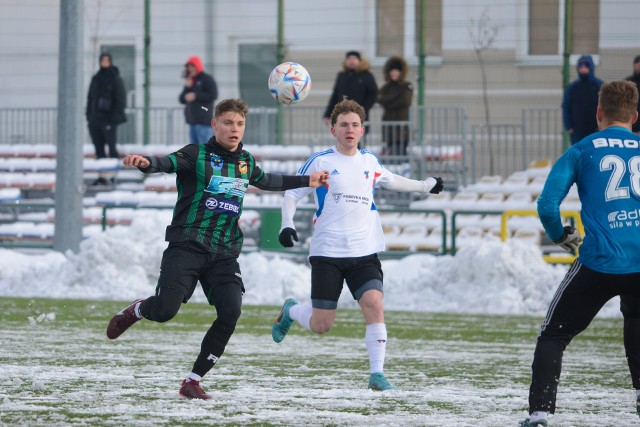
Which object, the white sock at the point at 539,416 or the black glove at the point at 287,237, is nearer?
the white sock at the point at 539,416

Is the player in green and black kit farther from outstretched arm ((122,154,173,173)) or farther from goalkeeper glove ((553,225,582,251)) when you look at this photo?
goalkeeper glove ((553,225,582,251))

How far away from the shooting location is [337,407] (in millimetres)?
8031

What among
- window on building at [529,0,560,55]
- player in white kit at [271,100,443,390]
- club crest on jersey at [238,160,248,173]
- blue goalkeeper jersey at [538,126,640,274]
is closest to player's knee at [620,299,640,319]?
blue goalkeeper jersey at [538,126,640,274]

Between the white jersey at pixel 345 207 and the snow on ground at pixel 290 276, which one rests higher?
the white jersey at pixel 345 207

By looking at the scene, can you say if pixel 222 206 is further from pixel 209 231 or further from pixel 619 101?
pixel 619 101

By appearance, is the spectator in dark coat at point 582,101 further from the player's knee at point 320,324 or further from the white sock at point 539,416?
the white sock at point 539,416

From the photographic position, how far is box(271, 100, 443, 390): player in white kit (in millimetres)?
9500

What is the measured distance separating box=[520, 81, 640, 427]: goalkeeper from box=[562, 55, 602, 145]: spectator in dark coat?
43.0ft

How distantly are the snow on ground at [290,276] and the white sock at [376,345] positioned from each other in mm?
7424

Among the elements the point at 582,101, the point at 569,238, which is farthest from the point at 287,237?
the point at 582,101

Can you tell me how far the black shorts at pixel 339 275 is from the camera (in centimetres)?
954

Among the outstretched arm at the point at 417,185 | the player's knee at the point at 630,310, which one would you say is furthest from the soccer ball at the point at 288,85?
the player's knee at the point at 630,310

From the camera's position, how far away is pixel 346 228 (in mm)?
9617

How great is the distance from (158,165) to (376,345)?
2.02m
